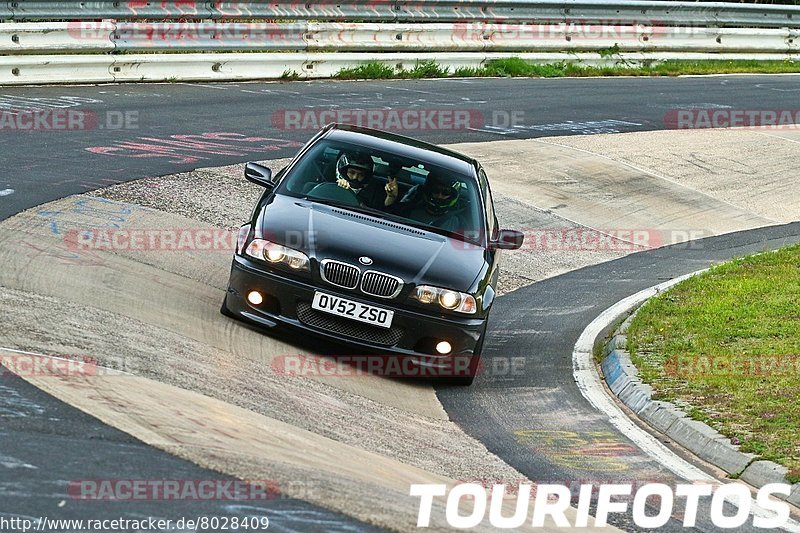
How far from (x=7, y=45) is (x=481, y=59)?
1043 cm

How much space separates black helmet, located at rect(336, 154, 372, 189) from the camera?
10141 millimetres

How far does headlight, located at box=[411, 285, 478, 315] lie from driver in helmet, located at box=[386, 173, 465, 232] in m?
0.95

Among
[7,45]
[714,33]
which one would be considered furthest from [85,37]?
[714,33]

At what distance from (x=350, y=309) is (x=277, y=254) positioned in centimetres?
68

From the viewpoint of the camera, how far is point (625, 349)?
34.3 ft

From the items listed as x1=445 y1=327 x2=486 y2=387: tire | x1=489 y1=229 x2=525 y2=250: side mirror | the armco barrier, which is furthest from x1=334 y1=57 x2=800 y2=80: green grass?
x1=445 y1=327 x2=486 y2=387: tire

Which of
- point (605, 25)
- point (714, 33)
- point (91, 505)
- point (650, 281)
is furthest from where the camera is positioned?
point (714, 33)

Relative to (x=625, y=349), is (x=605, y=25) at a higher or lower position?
higher

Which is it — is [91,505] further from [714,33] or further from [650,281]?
[714,33]

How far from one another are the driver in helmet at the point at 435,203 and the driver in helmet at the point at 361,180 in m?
0.09

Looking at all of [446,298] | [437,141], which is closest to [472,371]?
[446,298]

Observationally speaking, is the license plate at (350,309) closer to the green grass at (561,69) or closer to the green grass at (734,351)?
the green grass at (734,351)

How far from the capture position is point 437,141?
1811 cm

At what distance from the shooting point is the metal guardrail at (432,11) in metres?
19.2
